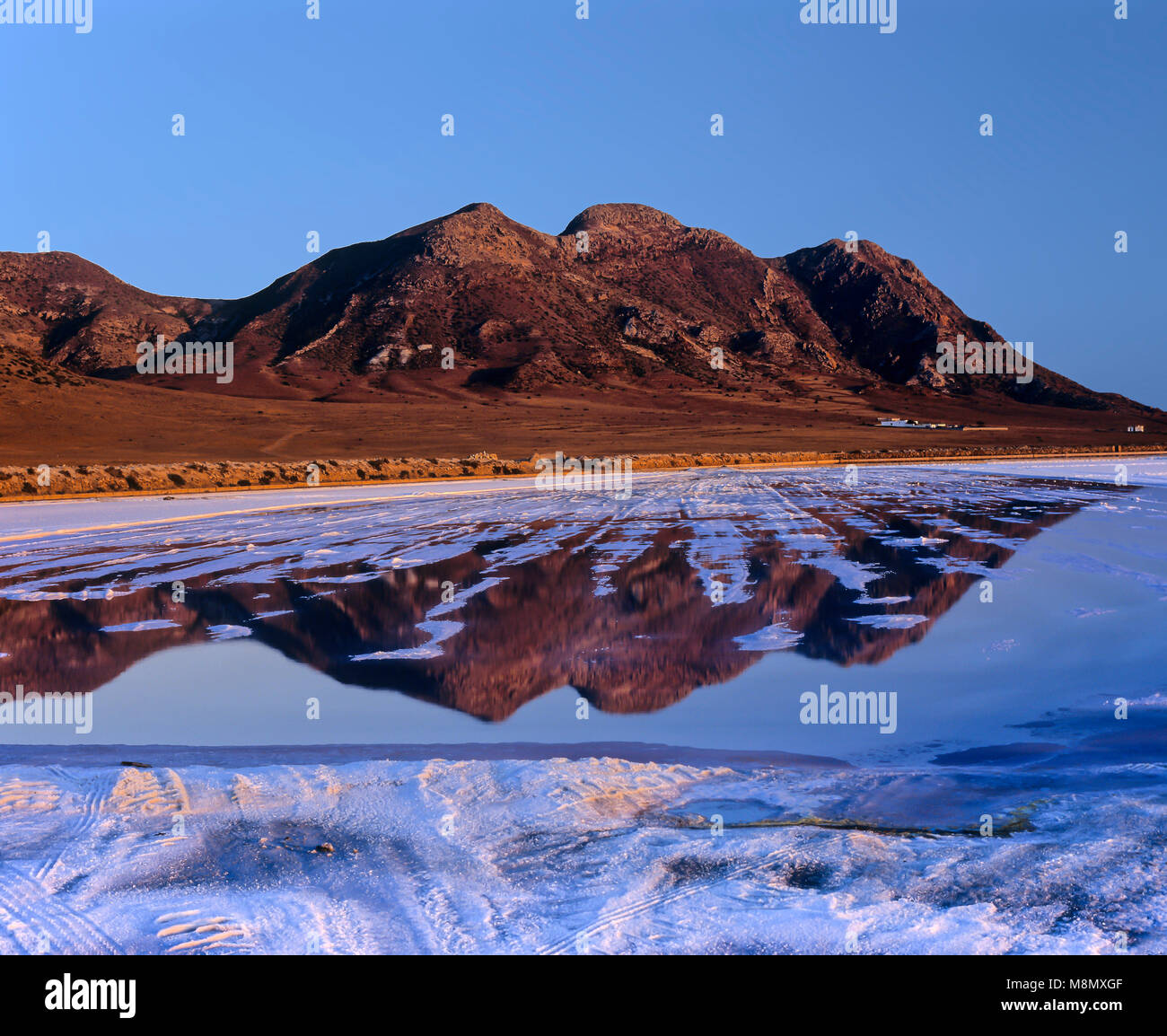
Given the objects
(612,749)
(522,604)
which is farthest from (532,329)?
(612,749)

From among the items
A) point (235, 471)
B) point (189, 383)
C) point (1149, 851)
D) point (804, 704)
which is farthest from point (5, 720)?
point (189, 383)

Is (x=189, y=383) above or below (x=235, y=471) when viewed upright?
above

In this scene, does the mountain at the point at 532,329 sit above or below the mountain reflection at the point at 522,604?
above

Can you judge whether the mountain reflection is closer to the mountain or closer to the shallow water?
the shallow water

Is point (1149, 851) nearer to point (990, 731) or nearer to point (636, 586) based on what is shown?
point (990, 731)

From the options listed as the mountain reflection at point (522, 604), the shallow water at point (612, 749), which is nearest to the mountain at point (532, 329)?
the mountain reflection at point (522, 604)

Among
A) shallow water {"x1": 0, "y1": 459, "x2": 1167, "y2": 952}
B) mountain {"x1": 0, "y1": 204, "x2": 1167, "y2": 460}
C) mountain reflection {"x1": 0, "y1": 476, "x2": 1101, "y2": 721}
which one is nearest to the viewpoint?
shallow water {"x1": 0, "y1": 459, "x2": 1167, "y2": 952}

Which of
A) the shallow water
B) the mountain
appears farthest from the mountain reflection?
the mountain

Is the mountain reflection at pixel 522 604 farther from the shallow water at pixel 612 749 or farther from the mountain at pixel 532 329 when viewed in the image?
the mountain at pixel 532 329

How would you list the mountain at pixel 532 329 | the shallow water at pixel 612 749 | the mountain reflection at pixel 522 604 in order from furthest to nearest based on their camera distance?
the mountain at pixel 532 329 < the mountain reflection at pixel 522 604 < the shallow water at pixel 612 749
